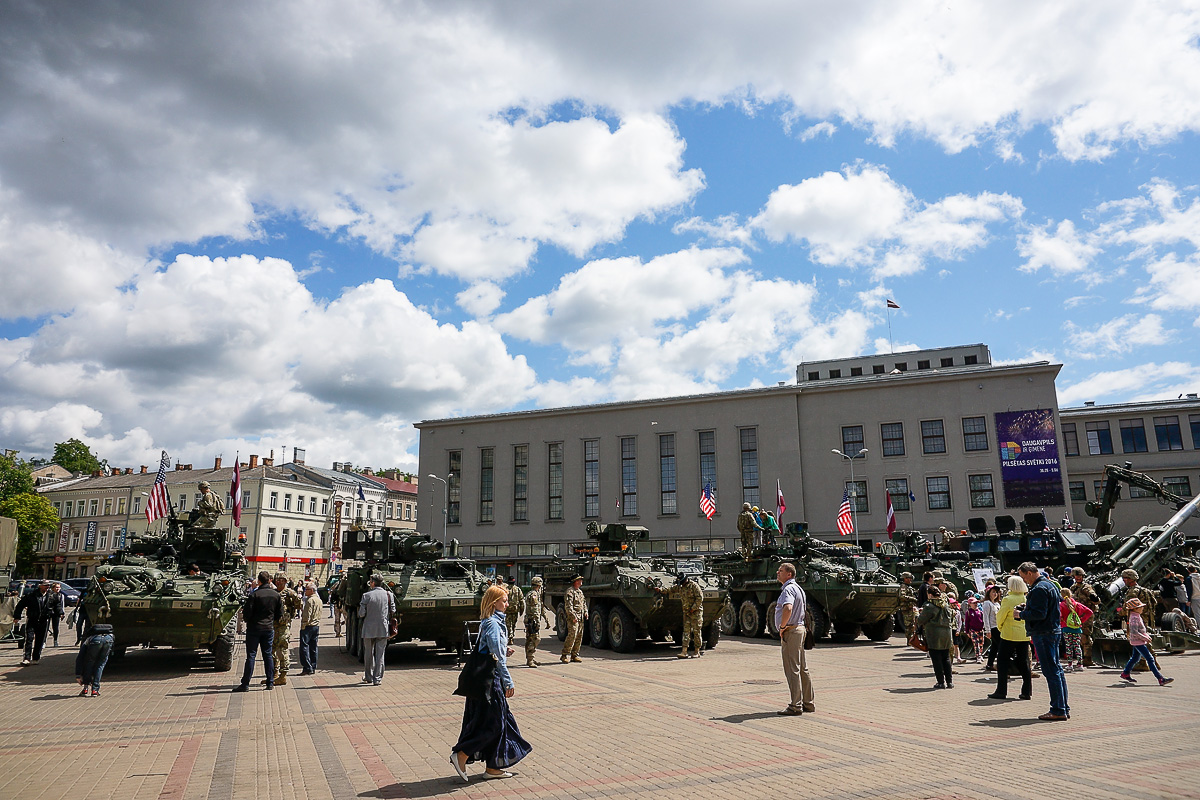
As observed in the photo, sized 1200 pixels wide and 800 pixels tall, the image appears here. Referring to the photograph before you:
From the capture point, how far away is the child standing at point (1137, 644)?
11.8 metres

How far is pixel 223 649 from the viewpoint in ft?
44.5

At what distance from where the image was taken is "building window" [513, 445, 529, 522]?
56.0 meters

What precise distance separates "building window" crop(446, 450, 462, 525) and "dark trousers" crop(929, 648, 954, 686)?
49033 mm

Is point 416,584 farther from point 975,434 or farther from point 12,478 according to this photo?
point 12,478

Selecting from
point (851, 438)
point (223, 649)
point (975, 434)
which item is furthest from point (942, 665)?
point (851, 438)

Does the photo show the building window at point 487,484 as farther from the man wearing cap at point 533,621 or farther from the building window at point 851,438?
the man wearing cap at point 533,621

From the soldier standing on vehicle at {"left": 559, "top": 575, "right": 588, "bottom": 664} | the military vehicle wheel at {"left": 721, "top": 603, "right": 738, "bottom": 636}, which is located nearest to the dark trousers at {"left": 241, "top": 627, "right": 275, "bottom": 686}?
the soldier standing on vehicle at {"left": 559, "top": 575, "right": 588, "bottom": 664}

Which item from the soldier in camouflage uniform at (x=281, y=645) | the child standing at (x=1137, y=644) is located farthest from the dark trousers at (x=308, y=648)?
the child standing at (x=1137, y=644)

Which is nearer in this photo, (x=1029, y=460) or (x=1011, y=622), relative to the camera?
(x=1011, y=622)

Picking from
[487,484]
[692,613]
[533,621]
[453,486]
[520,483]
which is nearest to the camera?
[533,621]

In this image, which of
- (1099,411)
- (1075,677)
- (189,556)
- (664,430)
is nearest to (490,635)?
(1075,677)

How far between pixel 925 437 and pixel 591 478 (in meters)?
21.4

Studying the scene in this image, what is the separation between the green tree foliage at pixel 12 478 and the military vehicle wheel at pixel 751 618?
60042 millimetres

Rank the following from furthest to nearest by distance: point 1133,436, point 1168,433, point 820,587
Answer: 1. point 1133,436
2. point 1168,433
3. point 820,587
